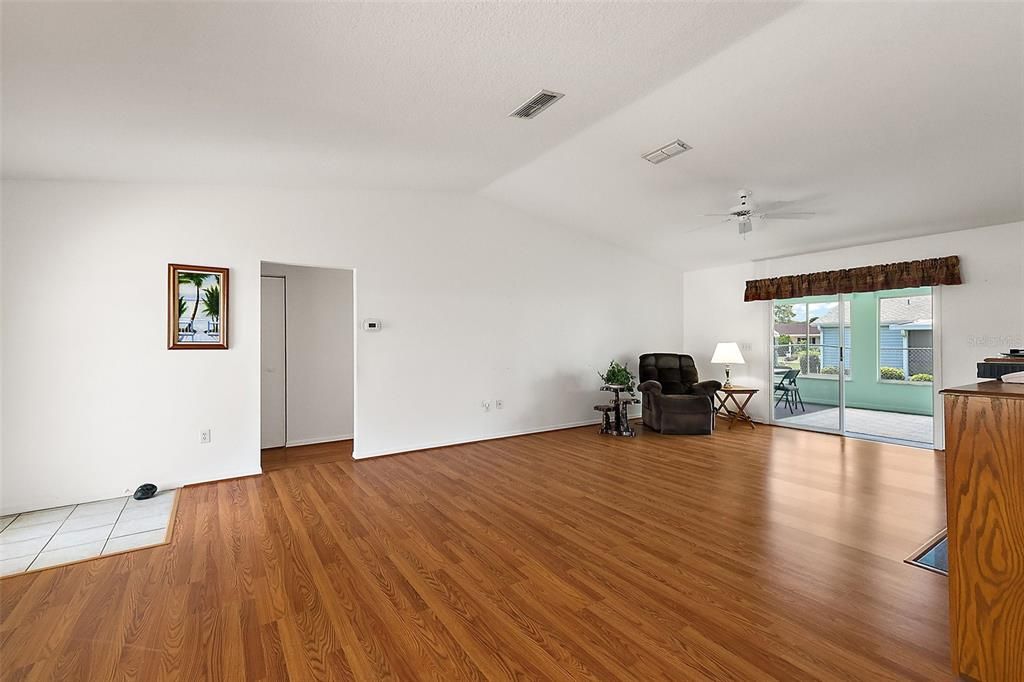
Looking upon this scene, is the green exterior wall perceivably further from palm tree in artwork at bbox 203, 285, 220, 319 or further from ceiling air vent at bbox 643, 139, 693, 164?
palm tree in artwork at bbox 203, 285, 220, 319

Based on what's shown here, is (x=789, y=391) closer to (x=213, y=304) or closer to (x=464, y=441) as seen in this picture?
(x=464, y=441)

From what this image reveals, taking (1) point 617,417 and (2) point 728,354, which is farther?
(2) point 728,354

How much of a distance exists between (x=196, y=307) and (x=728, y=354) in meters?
6.67

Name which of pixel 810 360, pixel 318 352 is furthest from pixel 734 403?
pixel 318 352

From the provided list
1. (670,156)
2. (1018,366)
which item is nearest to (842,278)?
(1018,366)

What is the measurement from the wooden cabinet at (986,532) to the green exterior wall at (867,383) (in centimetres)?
542

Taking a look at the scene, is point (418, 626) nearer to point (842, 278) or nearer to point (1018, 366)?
point (1018, 366)

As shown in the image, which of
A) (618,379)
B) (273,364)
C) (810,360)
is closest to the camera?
(273,364)

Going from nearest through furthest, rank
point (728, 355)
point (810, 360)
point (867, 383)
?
1. point (810, 360)
2. point (728, 355)
3. point (867, 383)

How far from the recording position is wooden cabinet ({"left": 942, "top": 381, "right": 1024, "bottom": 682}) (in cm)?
153

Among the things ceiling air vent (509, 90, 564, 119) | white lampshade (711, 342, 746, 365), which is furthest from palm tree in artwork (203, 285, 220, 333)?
white lampshade (711, 342, 746, 365)

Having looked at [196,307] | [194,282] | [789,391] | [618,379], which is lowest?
[789,391]

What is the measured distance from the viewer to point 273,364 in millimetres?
5438

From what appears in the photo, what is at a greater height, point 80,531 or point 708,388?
point 708,388
